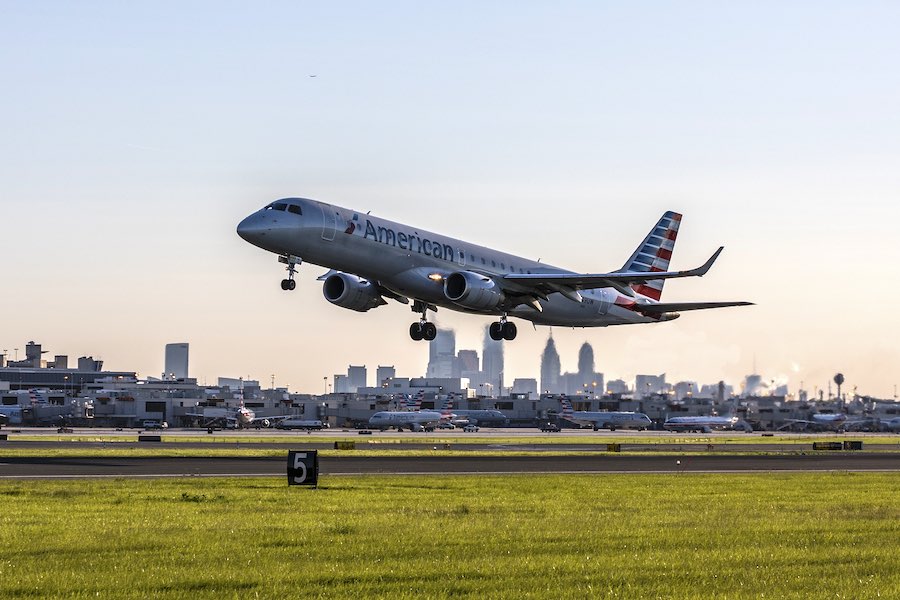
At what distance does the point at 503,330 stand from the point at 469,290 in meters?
6.74

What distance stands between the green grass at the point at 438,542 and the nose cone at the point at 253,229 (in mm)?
18072

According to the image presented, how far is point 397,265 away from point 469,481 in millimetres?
→ 18704

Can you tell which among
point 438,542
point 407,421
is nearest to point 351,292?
point 438,542

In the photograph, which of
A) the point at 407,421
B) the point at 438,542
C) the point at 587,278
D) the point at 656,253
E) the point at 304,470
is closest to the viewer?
the point at 438,542

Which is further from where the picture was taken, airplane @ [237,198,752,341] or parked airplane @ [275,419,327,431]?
parked airplane @ [275,419,327,431]

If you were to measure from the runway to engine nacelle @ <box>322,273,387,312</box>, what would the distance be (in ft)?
28.4

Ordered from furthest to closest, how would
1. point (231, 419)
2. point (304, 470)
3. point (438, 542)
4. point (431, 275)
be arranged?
point (231, 419) → point (431, 275) → point (304, 470) → point (438, 542)

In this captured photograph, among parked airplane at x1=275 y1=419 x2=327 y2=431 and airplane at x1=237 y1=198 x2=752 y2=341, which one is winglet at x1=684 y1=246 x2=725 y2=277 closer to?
airplane at x1=237 y1=198 x2=752 y2=341

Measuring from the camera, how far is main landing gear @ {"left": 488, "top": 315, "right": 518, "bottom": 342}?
67.8 m

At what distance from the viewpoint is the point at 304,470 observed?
1510 inches

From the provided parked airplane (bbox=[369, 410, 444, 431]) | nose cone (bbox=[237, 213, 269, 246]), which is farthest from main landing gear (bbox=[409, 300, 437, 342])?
parked airplane (bbox=[369, 410, 444, 431])

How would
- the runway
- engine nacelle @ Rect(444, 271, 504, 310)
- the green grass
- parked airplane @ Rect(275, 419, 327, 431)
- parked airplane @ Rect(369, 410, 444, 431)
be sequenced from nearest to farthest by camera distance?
the green grass < the runway < engine nacelle @ Rect(444, 271, 504, 310) < parked airplane @ Rect(275, 419, 327, 431) < parked airplane @ Rect(369, 410, 444, 431)

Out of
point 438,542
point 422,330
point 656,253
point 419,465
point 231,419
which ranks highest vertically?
point 656,253

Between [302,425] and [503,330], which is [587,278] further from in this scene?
[302,425]
